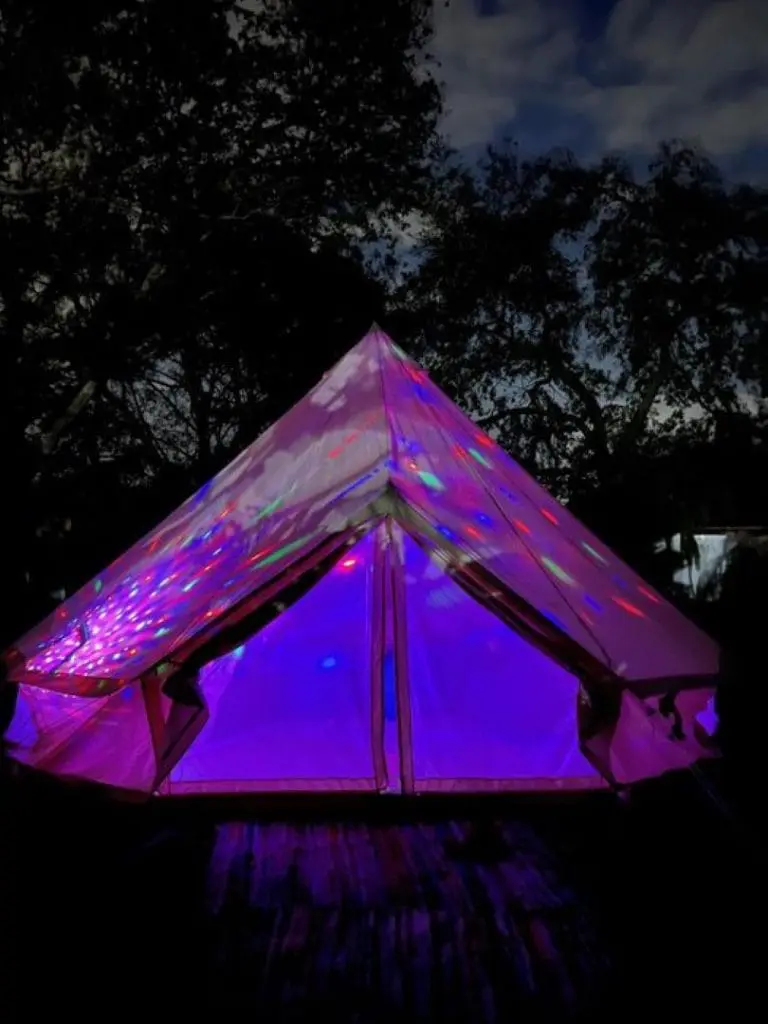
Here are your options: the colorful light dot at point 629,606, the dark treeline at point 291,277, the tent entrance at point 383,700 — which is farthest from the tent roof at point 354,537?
the dark treeline at point 291,277

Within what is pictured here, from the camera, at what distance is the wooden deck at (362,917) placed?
2553 mm

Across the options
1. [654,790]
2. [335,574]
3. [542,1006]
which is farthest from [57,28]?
[542,1006]

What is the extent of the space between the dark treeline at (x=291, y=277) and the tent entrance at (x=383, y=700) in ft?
18.5

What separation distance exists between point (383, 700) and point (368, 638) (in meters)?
0.34


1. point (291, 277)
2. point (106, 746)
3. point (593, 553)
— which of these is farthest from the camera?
point (291, 277)

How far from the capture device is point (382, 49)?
9695 millimetres

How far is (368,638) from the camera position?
14.9 ft

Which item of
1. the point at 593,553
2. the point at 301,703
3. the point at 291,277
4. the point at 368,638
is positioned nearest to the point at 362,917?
the point at 301,703

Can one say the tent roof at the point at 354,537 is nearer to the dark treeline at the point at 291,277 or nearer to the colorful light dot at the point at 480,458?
the colorful light dot at the point at 480,458

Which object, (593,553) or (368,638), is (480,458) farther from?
(368,638)

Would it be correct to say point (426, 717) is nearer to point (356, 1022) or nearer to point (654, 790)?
point (654, 790)

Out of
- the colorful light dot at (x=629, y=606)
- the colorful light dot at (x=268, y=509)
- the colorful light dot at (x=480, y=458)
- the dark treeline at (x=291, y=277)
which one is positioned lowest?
the colorful light dot at (x=629, y=606)

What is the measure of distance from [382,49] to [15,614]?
7508 millimetres

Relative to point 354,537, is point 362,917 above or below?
below
